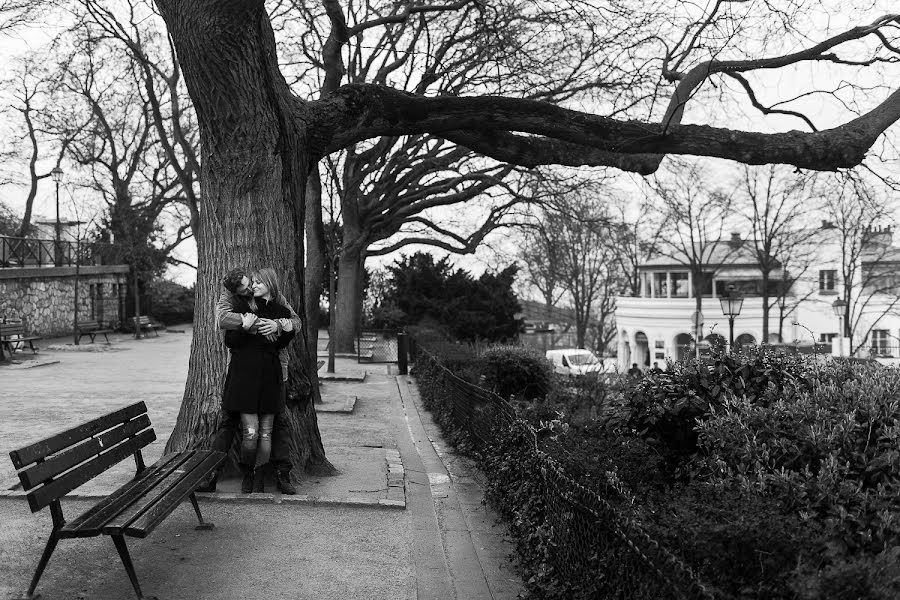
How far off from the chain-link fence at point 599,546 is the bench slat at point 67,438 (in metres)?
2.82

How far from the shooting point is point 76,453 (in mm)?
5031

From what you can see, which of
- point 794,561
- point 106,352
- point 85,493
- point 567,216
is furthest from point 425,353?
point 794,561

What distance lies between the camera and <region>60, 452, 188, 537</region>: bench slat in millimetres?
4383

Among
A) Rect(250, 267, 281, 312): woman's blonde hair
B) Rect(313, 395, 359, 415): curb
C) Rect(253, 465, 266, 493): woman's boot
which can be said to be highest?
Rect(250, 267, 281, 312): woman's blonde hair

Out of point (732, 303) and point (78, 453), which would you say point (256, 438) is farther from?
point (732, 303)

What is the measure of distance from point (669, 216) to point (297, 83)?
2797cm

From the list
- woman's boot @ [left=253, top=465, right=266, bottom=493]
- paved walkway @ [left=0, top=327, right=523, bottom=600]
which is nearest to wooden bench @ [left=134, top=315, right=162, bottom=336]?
paved walkway @ [left=0, top=327, right=523, bottom=600]

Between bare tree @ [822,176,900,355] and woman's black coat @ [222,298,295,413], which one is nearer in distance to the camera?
woman's black coat @ [222,298,295,413]

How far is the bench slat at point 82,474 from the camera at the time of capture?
4.34m

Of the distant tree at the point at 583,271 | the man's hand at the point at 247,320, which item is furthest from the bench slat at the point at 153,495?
the distant tree at the point at 583,271

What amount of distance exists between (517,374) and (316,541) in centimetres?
919

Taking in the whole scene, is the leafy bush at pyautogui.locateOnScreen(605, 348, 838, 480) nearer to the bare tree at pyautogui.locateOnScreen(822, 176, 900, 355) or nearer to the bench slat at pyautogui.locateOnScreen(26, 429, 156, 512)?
the bench slat at pyautogui.locateOnScreen(26, 429, 156, 512)

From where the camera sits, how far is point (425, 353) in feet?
64.5

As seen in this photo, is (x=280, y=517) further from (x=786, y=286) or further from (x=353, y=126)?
(x=786, y=286)
